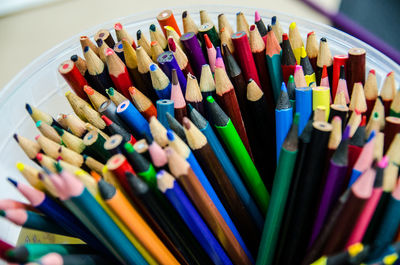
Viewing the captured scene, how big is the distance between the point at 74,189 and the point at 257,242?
0.51ft

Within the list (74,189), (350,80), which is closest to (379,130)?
(350,80)

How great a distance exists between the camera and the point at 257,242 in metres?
0.26

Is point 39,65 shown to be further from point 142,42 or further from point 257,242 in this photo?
point 257,242

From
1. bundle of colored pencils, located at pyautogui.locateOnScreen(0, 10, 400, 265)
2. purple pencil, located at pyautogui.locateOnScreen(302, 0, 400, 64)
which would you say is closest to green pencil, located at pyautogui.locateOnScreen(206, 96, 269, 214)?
bundle of colored pencils, located at pyautogui.locateOnScreen(0, 10, 400, 265)

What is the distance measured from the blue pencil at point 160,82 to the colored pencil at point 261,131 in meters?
0.05

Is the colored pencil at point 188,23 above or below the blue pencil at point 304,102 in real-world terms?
above

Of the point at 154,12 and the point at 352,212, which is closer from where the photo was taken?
the point at 352,212

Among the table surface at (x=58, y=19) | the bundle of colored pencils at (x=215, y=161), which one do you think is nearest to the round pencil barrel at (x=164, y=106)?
the bundle of colored pencils at (x=215, y=161)

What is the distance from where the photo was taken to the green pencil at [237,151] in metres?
0.21

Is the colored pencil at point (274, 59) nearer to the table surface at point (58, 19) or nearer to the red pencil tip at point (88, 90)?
the red pencil tip at point (88, 90)

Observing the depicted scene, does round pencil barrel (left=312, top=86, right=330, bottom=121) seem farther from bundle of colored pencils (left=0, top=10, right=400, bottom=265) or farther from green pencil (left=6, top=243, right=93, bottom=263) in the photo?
green pencil (left=6, top=243, right=93, bottom=263)

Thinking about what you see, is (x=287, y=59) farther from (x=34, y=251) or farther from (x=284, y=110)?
(x=34, y=251)

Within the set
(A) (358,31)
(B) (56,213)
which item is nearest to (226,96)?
(B) (56,213)

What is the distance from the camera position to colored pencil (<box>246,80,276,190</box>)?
24 centimetres
